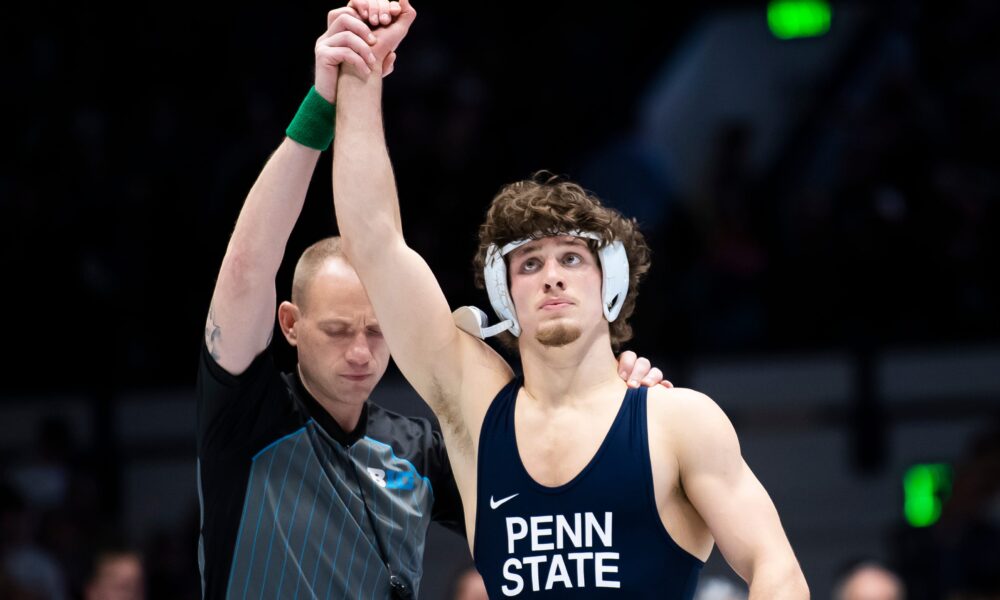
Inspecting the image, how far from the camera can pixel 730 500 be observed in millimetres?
3705

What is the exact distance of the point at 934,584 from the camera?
8.22 metres

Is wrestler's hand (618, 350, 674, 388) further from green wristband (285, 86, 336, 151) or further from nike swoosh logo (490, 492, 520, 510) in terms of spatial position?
green wristband (285, 86, 336, 151)

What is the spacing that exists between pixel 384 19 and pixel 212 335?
0.89m

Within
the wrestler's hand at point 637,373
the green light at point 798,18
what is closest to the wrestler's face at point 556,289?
the wrestler's hand at point 637,373

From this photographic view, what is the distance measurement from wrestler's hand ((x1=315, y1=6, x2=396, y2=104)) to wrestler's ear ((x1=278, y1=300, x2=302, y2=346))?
0.63 metres

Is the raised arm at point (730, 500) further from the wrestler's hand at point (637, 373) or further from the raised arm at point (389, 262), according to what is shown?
the raised arm at point (389, 262)

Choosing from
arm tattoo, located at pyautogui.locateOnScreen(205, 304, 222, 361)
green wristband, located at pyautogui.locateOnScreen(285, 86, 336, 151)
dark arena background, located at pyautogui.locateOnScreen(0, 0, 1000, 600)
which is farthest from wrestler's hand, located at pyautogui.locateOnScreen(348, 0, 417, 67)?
dark arena background, located at pyautogui.locateOnScreen(0, 0, 1000, 600)

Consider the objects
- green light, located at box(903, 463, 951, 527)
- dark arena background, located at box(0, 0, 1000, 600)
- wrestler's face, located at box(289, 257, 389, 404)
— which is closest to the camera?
wrestler's face, located at box(289, 257, 389, 404)

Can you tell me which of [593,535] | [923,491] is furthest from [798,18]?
[593,535]

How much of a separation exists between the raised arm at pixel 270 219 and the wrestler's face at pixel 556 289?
0.56 metres

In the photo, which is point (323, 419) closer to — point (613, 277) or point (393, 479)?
point (393, 479)

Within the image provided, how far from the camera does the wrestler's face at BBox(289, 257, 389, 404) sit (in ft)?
13.8

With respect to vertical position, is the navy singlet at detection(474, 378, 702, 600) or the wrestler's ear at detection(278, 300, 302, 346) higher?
the wrestler's ear at detection(278, 300, 302, 346)

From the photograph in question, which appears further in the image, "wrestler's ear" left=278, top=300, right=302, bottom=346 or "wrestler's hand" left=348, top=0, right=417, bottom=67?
"wrestler's ear" left=278, top=300, right=302, bottom=346
